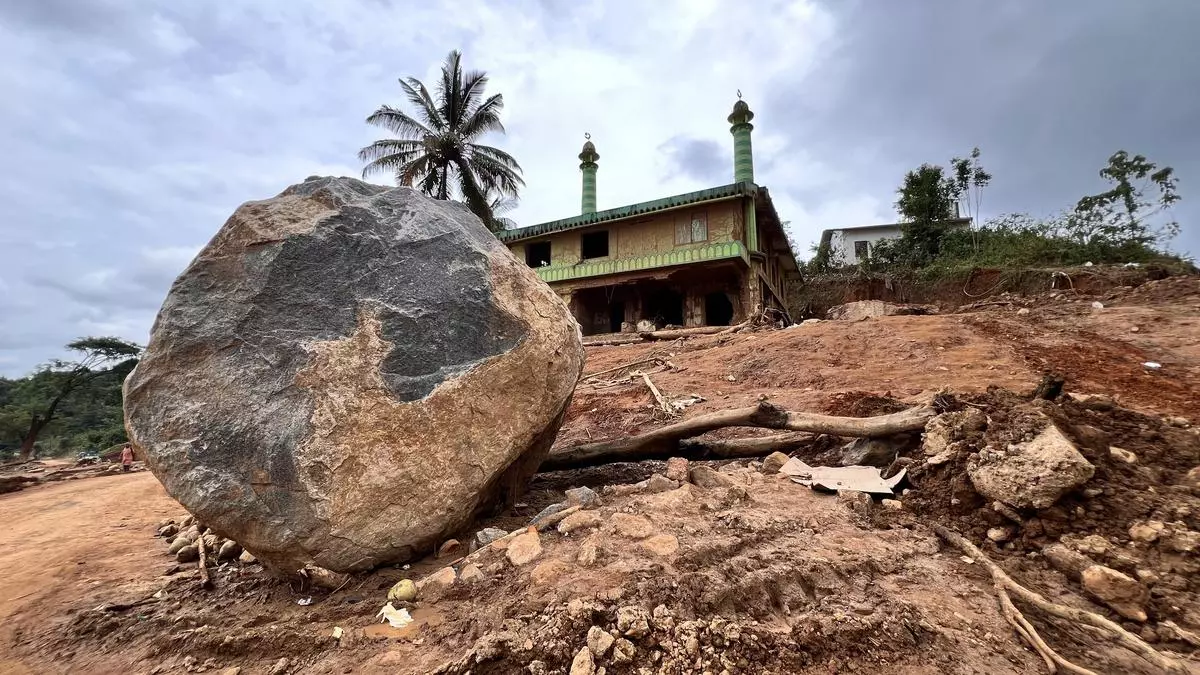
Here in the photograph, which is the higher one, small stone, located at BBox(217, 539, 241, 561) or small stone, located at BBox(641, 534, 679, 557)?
small stone, located at BBox(641, 534, 679, 557)

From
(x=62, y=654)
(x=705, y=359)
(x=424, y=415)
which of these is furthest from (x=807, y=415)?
(x=705, y=359)

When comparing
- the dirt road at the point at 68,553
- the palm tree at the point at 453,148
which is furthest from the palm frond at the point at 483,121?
the dirt road at the point at 68,553

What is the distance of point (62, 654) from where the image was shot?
Answer: 7.86ft

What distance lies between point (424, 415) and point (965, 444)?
2.87 m

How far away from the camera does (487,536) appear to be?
2768 mm

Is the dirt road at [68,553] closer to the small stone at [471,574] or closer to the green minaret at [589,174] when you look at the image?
the small stone at [471,574]

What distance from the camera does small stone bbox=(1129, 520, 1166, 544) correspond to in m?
2.03

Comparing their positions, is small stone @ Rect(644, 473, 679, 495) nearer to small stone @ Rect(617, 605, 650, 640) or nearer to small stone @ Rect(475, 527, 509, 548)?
small stone @ Rect(475, 527, 509, 548)

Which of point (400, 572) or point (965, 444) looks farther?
point (965, 444)

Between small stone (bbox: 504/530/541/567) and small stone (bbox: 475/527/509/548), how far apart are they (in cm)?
20

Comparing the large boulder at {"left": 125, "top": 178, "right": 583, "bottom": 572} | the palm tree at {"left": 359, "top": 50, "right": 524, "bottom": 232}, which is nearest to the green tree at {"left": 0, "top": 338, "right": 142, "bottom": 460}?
the palm tree at {"left": 359, "top": 50, "right": 524, "bottom": 232}

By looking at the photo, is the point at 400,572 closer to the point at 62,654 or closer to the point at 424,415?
the point at 424,415

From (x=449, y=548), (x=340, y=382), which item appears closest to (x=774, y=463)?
(x=449, y=548)

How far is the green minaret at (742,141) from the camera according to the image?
1738 cm
